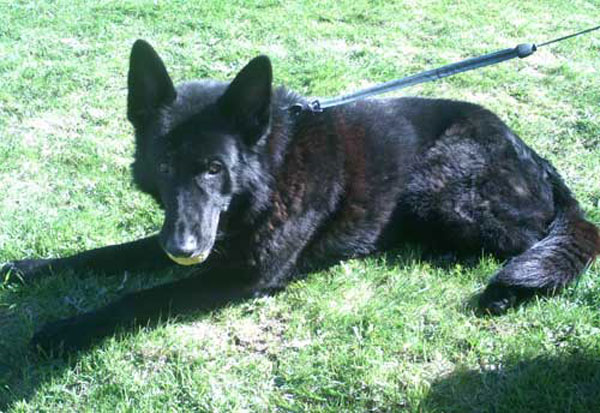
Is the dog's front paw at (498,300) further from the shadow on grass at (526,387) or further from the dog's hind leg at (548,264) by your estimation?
the shadow on grass at (526,387)

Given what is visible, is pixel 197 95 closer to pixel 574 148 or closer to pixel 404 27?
pixel 574 148

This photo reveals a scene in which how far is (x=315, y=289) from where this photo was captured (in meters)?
3.65

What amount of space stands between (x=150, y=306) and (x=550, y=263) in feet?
7.07

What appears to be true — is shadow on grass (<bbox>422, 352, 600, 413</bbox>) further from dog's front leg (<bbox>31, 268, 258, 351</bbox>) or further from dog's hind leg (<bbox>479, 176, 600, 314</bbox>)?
dog's front leg (<bbox>31, 268, 258, 351</bbox>)

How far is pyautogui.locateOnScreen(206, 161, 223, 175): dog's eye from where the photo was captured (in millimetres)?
3154

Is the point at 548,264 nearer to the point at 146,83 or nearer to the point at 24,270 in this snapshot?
the point at 146,83

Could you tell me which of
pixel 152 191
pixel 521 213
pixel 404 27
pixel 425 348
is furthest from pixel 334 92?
pixel 425 348

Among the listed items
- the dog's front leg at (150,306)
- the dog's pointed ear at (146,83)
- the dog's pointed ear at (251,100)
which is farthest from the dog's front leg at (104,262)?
the dog's pointed ear at (251,100)

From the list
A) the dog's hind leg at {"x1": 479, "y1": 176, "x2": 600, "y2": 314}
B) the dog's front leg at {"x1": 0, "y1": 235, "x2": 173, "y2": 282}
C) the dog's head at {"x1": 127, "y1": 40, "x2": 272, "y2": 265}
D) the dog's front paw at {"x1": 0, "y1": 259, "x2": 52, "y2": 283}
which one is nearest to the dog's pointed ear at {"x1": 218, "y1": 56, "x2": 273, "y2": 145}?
the dog's head at {"x1": 127, "y1": 40, "x2": 272, "y2": 265}

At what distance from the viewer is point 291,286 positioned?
12.2ft

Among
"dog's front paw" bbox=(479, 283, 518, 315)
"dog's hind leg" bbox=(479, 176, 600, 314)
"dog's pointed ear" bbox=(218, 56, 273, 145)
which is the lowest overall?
"dog's front paw" bbox=(479, 283, 518, 315)

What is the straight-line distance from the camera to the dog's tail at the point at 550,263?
3.38 meters

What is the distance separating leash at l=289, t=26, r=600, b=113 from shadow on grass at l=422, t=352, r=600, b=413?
161cm

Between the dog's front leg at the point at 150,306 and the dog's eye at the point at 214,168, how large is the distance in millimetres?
634
